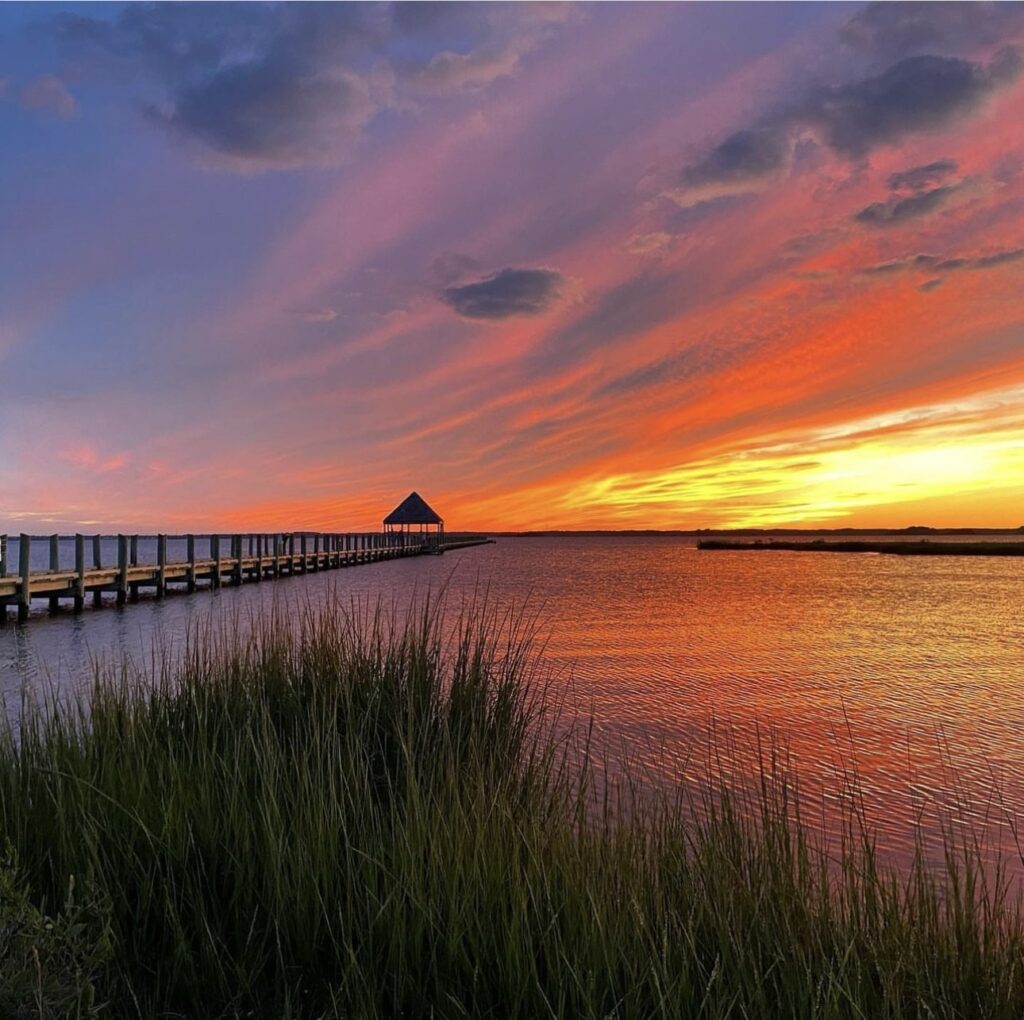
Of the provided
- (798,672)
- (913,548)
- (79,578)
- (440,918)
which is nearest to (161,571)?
(79,578)

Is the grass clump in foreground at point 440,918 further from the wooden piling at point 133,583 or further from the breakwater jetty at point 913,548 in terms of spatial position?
the breakwater jetty at point 913,548

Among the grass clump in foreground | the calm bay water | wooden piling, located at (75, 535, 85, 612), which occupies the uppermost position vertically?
wooden piling, located at (75, 535, 85, 612)

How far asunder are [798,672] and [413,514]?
196ft

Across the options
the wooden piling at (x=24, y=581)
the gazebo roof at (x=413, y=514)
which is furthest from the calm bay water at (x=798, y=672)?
the gazebo roof at (x=413, y=514)

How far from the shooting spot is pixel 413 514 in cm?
7194

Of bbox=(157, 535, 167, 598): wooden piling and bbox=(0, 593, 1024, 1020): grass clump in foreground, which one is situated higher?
bbox=(157, 535, 167, 598): wooden piling

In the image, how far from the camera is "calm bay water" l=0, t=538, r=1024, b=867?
770 cm

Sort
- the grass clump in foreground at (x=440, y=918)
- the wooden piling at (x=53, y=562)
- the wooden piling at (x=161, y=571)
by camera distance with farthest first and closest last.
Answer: the wooden piling at (x=161, y=571)
the wooden piling at (x=53, y=562)
the grass clump in foreground at (x=440, y=918)

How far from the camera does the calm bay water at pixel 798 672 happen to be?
7.70m

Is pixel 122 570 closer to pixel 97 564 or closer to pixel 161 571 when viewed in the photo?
pixel 97 564

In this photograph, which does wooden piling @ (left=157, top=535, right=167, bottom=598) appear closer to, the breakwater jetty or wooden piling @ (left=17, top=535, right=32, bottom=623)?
wooden piling @ (left=17, top=535, right=32, bottom=623)

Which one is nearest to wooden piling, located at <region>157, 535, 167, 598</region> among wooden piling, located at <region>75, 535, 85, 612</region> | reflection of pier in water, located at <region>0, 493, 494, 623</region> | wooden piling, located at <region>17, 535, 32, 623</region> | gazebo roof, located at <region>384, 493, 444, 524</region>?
reflection of pier in water, located at <region>0, 493, 494, 623</region>

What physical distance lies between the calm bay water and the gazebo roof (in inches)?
1605

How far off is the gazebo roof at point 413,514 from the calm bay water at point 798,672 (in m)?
40.8
